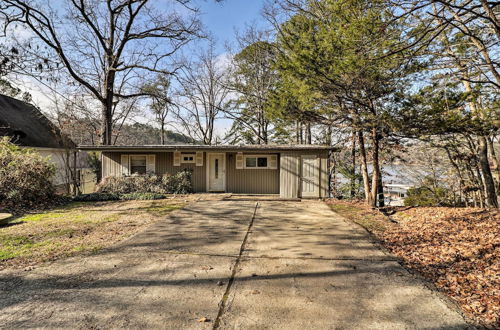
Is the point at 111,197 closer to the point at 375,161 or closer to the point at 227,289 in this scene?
the point at 227,289

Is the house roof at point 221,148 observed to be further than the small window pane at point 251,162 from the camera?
No

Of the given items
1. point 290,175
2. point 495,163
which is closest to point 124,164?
point 290,175

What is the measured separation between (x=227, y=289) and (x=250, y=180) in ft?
30.2

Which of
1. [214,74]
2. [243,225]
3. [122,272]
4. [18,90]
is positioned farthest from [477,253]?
[214,74]

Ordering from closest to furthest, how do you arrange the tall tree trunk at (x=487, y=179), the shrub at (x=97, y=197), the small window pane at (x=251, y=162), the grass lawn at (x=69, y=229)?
the grass lawn at (x=69, y=229), the tall tree trunk at (x=487, y=179), the shrub at (x=97, y=197), the small window pane at (x=251, y=162)

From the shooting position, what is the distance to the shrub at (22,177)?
8195 mm

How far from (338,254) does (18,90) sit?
7.53m

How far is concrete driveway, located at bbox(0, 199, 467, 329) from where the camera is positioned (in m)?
2.53

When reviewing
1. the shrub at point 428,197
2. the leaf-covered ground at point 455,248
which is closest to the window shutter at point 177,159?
the leaf-covered ground at point 455,248

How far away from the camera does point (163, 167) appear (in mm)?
12578

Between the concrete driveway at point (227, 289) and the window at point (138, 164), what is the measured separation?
8.08 metres

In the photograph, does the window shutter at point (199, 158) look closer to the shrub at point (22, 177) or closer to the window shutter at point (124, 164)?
the window shutter at point (124, 164)

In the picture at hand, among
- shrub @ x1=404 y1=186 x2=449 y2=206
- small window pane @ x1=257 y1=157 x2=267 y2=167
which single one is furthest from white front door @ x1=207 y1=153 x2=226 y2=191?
shrub @ x1=404 y1=186 x2=449 y2=206

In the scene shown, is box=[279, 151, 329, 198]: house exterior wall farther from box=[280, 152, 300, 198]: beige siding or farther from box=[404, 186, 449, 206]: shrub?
box=[404, 186, 449, 206]: shrub
